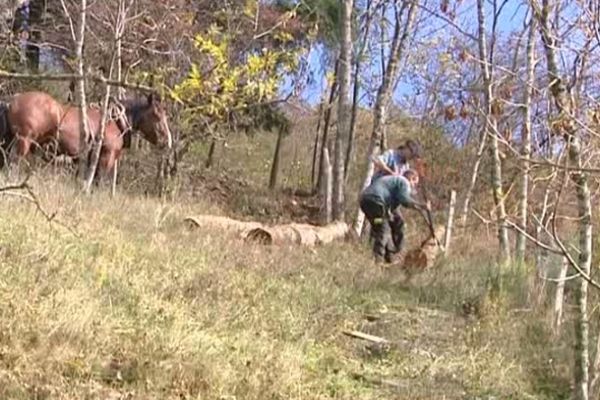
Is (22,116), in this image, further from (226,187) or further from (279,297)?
(226,187)

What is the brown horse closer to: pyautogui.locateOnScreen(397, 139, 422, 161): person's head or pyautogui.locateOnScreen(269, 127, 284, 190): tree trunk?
pyautogui.locateOnScreen(397, 139, 422, 161): person's head

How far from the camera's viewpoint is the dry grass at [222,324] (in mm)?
5391

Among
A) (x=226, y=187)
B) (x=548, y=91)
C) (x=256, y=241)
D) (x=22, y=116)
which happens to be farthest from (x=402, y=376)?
(x=226, y=187)

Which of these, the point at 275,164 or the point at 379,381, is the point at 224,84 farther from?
the point at 275,164

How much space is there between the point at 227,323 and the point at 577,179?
2686 millimetres

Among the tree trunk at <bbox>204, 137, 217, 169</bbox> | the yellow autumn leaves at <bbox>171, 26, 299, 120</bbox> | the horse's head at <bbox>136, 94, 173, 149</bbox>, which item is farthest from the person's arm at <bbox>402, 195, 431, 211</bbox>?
the tree trunk at <bbox>204, 137, 217, 169</bbox>

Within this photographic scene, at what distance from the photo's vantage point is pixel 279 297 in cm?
774

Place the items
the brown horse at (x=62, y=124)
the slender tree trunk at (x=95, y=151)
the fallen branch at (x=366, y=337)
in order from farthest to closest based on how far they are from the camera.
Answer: the brown horse at (x=62, y=124), the slender tree trunk at (x=95, y=151), the fallen branch at (x=366, y=337)

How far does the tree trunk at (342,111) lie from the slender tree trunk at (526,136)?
546 cm

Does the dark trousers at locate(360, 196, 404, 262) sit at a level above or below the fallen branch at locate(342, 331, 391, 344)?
above

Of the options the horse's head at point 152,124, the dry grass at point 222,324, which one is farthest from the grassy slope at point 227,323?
the horse's head at point 152,124

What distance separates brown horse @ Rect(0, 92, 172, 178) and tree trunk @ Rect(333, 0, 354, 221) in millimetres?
3749

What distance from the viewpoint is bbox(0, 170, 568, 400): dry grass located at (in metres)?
5.39

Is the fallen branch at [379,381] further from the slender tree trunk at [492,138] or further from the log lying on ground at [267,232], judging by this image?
the log lying on ground at [267,232]
